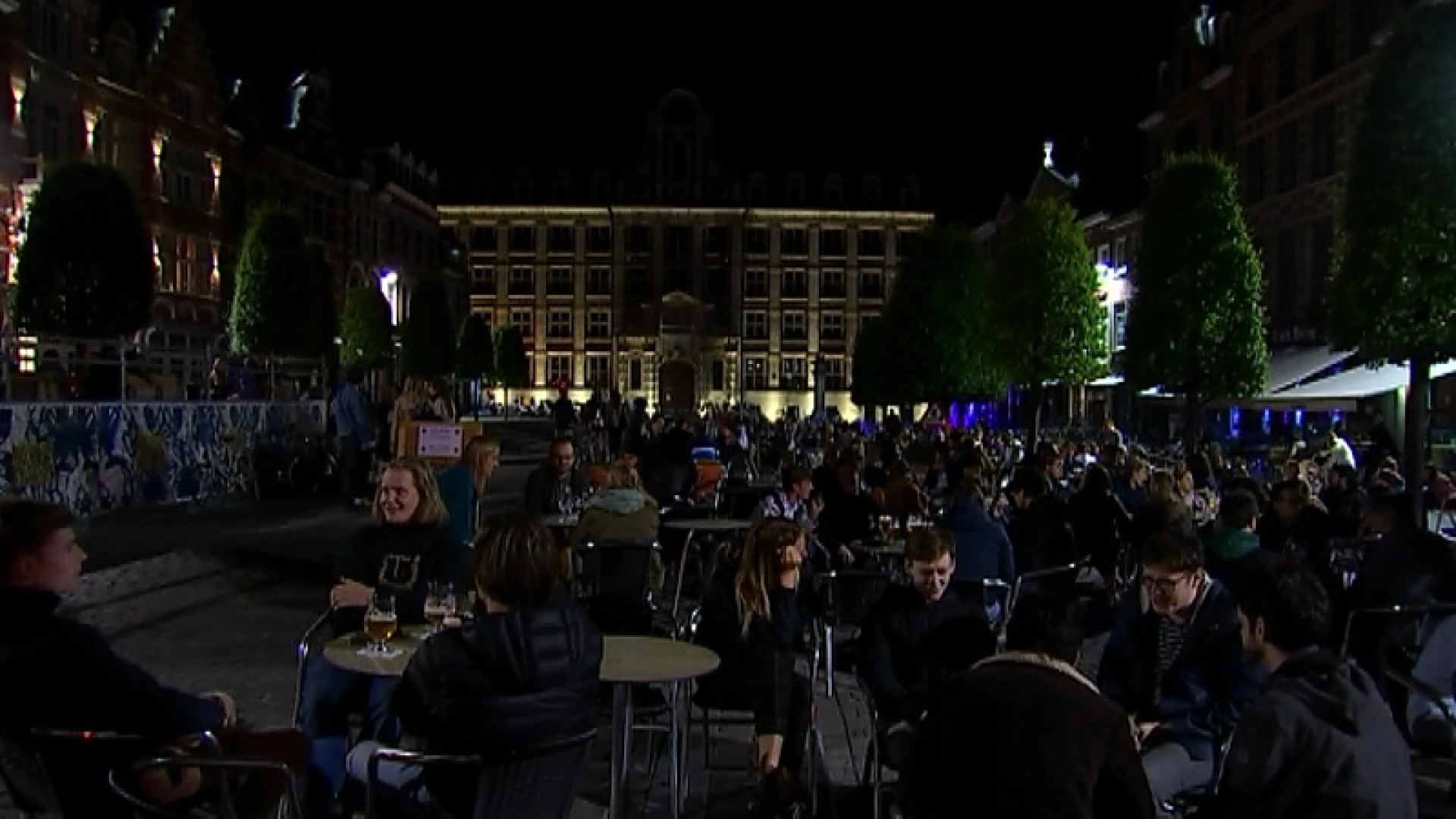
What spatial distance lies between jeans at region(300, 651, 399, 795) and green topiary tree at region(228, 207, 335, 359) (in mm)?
31529

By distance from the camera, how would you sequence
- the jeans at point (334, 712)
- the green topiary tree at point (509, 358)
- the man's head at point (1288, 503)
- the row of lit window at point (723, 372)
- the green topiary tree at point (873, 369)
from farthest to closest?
the row of lit window at point (723, 372) < the green topiary tree at point (509, 358) < the green topiary tree at point (873, 369) < the man's head at point (1288, 503) < the jeans at point (334, 712)

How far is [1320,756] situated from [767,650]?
3.21 metres

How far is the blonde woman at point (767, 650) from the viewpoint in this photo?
679cm

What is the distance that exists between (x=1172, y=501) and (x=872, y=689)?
4.74m

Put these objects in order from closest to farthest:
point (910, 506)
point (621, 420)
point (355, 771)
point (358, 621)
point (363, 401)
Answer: point (355, 771)
point (358, 621)
point (910, 506)
point (363, 401)
point (621, 420)

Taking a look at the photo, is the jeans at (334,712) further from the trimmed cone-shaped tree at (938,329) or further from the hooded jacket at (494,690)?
the trimmed cone-shaped tree at (938,329)

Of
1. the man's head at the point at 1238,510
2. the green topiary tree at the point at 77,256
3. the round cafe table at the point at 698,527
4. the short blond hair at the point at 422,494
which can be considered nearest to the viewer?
the short blond hair at the point at 422,494

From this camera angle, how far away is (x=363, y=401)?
2284 centimetres

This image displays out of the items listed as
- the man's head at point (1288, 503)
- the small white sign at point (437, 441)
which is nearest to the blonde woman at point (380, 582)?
the man's head at point (1288, 503)

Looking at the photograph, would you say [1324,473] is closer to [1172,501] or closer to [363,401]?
[1172,501]

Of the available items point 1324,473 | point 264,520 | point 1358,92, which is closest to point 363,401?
point 264,520

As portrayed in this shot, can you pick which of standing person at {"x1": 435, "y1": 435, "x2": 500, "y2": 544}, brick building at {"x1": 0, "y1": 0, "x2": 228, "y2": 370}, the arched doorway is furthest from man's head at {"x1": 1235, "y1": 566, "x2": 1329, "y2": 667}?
the arched doorway

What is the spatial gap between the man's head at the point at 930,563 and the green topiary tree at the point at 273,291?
32546 millimetres

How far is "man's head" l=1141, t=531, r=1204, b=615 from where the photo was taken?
20.1 ft
